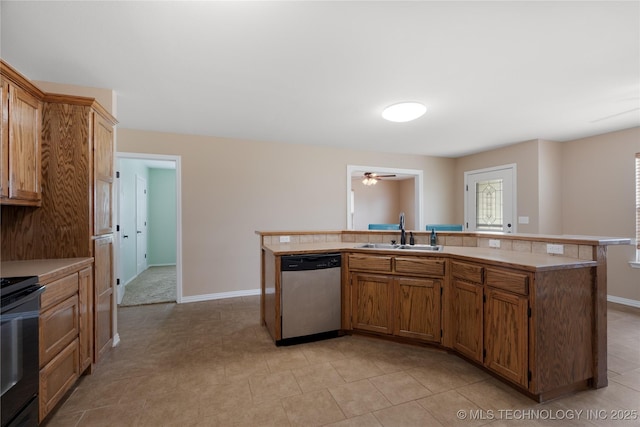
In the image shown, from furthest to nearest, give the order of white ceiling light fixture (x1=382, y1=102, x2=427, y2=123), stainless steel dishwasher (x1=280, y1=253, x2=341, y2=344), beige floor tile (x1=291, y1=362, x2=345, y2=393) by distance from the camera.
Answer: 1. white ceiling light fixture (x1=382, y1=102, x2=427, y2=123)
2. stainless steel dishwasher (x1=280, y1=253, x2=341, y2=344)
3. beige floor tile (x1=291, y1=362, x2=345, y2=393)

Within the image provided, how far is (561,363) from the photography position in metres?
1.87

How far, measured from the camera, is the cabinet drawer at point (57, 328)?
1.60m

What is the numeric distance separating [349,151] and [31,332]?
457 cm

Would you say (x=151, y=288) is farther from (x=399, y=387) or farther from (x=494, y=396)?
(x=494, y=396)

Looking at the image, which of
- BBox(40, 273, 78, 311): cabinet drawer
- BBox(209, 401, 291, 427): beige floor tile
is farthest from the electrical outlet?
BBox(40, 273, 78, 311): cabinet drawer

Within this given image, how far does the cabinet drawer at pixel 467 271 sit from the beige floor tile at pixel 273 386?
1.53 m

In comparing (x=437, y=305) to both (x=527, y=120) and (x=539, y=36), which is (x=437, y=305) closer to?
(x=539, y=36)

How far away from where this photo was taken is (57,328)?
5.69 ft

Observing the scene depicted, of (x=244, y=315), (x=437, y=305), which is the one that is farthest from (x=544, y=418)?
(x=244, y=315)

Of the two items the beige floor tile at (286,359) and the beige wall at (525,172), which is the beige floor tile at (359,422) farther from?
the beige wall at (525,172)

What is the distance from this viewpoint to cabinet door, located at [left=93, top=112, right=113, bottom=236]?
223cm

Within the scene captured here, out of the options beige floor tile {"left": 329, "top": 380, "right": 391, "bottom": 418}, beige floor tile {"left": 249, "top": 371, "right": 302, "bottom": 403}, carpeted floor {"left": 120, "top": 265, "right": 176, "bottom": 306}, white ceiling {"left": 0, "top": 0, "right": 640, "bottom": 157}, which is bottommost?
carpeted floor {"left": 120, "top": 265, "right": 176, "bottom": 306}

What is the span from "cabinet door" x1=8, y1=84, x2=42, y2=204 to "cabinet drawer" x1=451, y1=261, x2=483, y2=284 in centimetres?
318

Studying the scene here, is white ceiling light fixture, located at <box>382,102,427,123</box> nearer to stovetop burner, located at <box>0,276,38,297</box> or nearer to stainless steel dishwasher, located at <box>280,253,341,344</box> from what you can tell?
stainless steel dishwasher, located at <box>280,253,341,344</box>
